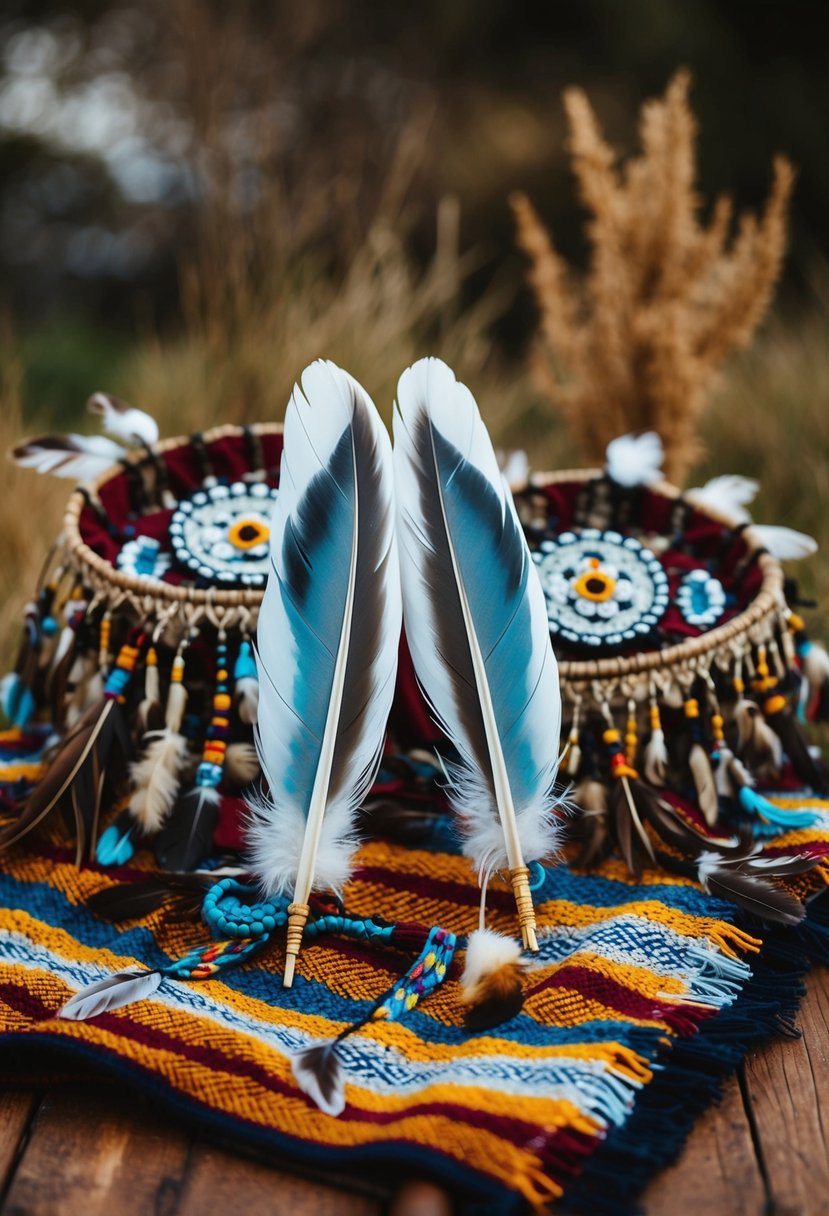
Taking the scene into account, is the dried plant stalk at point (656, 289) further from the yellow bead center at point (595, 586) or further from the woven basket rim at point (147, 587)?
the woven basket rim at point (147, 587)

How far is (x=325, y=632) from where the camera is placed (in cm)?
154

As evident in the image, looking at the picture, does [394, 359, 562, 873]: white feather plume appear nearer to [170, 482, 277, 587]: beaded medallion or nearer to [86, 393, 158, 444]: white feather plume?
[170, 482, 277, 587]: beaded medallion

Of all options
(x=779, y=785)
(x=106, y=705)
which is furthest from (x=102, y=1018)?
(x=779, y=785)

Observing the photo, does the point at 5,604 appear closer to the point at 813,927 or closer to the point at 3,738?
the point at 3,738

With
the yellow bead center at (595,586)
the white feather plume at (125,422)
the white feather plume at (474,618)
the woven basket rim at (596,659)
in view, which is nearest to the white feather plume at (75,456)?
the white feather plume at (125,422)

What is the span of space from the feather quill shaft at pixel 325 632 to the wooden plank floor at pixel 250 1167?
0.35m

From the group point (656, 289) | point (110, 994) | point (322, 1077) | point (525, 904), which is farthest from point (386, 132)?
point (322, 1077)

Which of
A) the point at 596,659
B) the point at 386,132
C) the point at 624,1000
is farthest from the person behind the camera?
the point at 386,132

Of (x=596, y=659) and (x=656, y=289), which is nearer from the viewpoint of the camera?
(x=596, y=659)

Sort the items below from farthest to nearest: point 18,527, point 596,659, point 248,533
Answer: point 18,527 < point 248,533 < point 596,659

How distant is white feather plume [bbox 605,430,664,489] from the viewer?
208 cm

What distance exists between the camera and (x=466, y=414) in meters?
1.58

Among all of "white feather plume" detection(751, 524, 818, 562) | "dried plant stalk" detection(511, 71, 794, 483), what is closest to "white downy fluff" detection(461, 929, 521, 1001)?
"white feather plume" detection(751, 524, 818, 562)

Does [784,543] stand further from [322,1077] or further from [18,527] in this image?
[18,527]
